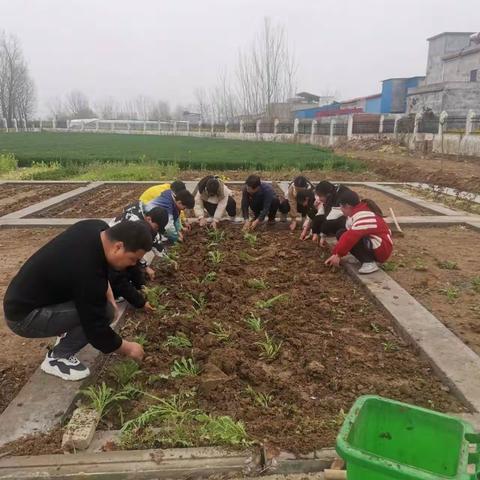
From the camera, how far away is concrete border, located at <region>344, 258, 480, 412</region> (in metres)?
2.83

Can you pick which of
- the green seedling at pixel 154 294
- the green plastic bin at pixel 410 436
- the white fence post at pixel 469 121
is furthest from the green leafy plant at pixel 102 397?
the white fence post at pixel 469 121

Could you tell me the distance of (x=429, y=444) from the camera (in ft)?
6.13

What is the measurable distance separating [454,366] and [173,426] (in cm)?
184

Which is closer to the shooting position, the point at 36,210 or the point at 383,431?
the point at 383,431

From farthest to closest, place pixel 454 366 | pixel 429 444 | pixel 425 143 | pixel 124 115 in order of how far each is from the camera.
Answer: pixel 124 115
pixel 425 143
pixel 454 366
pixel 429 444

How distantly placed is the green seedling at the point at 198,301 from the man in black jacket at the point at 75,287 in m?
1.14

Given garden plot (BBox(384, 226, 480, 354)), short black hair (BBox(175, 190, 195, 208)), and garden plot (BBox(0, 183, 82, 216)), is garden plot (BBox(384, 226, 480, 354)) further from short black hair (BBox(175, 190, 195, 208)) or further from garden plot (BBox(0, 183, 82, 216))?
garden plot (BBox(0, 183, 82, 216))

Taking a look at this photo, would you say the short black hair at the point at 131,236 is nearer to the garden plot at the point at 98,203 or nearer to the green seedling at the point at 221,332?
the green seedling at the point at 221,332

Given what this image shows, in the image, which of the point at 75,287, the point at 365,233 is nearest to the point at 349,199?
the point at 365,233

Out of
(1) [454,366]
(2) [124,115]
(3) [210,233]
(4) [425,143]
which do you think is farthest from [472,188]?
(2) [124,115]

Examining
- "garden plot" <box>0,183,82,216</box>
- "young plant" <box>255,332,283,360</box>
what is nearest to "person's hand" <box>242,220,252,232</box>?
"young plant" <box>255,332,283,360</box>

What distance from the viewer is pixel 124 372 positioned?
2928 mm

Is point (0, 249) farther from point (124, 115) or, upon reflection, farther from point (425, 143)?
point (124, 115)

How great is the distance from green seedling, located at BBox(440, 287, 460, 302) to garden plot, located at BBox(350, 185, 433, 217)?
12.2ft
